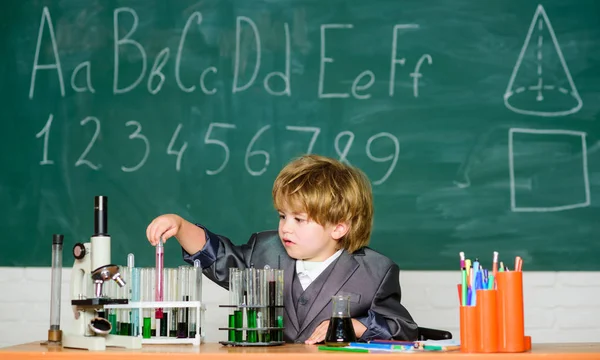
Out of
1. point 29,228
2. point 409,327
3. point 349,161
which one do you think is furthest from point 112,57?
point 409,327

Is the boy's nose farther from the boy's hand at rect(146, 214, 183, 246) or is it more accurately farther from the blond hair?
the boy's hand at rect(146, 214, 183, 246)

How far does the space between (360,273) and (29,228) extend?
154cm

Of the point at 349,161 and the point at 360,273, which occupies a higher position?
the point at 349,161

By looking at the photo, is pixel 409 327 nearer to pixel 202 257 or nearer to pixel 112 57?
pixel 202 257

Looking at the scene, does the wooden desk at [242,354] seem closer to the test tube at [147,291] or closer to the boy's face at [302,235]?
the test tube at [147,291]

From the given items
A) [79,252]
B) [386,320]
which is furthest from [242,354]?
[386,320]

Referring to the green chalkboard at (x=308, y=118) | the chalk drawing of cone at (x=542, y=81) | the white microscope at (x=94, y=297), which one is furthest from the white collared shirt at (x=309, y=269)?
the chalk drawing of cone at (x=542, y=81)

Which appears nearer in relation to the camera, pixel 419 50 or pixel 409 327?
pixel 409 327

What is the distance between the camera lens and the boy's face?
2.15 meters

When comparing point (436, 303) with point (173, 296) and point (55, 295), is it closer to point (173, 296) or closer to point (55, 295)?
point (173, 296)

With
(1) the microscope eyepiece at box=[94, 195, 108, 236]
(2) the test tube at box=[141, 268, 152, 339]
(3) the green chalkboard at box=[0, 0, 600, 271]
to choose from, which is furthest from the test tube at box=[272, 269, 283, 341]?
(3) the green chalkboard at box=[0, 0, 600, 271]

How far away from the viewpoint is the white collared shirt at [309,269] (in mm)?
2195

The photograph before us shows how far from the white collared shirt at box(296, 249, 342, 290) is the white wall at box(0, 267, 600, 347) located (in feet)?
3.13

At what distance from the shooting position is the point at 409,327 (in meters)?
1.99
